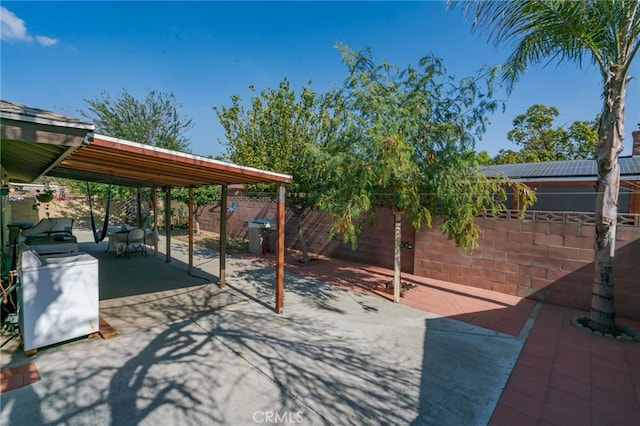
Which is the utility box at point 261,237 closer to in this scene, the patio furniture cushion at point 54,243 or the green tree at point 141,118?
the patio furniture cushion at point 54,243

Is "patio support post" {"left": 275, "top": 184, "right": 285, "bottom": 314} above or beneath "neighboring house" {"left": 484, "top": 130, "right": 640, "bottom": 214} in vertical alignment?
beneath

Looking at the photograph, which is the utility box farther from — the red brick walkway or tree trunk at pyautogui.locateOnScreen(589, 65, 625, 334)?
tree trunk at pyautogui.locateOnScreen(589, 65, 625, 334)

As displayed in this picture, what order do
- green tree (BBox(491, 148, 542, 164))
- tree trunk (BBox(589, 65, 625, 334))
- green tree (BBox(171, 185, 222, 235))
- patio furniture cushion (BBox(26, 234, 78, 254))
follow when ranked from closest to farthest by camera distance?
1. tree trunk (BBox(589, 65, 625, 334))
2. patio furniture cushion (BBox(26, 234, 78, 254))
3. green tree (BBox(171, 185, 222, 235))
4. green tree (BBox(491, 148, 542, 164))

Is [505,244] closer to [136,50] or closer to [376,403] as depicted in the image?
[376,403]

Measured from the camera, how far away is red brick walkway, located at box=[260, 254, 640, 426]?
2.77 m

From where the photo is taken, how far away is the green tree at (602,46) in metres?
4.24

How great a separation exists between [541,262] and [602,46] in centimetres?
372

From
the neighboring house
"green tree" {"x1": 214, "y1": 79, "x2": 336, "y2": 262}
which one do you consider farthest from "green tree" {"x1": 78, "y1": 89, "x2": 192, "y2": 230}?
the neighboring house

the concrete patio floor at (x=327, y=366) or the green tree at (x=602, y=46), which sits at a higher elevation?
the green tree at (x=602, y=46)

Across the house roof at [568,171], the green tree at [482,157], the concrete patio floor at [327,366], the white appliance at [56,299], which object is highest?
the house roof at [568,171]

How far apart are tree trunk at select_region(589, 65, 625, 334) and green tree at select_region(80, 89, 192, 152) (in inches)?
656

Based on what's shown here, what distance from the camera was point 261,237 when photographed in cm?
1042

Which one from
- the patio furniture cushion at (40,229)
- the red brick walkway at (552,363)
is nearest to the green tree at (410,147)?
the red brick walkway at (552,363)

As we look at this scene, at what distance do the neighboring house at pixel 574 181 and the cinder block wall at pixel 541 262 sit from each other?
1.82m
